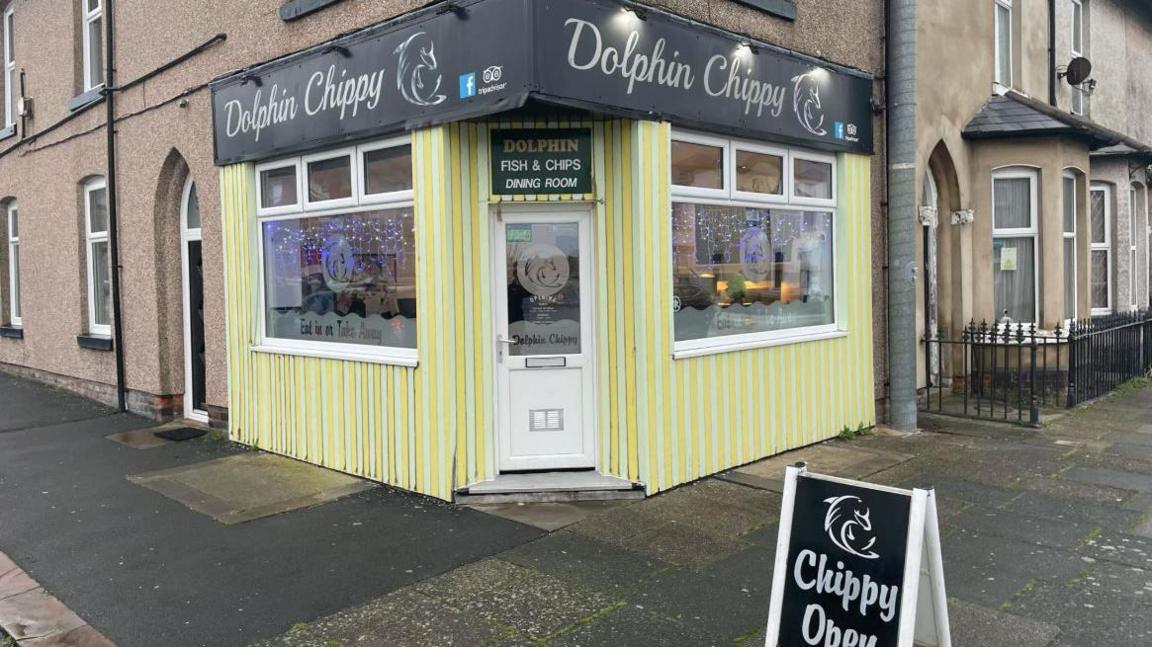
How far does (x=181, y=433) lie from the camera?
8953 mm

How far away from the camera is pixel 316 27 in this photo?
7129 mm

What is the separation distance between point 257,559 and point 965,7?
992 cm

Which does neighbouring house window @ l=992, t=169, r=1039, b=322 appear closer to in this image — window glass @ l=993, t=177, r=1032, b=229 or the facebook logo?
window glass @ l=993, t=177, r=1032, b=229

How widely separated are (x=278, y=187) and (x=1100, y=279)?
1248 centimetres

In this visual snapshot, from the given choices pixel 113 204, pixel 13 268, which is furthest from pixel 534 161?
pixel 13 268

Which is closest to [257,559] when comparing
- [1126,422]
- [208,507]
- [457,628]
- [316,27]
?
[208,507]

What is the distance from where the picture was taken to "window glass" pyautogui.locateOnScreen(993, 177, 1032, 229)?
10.7 meters

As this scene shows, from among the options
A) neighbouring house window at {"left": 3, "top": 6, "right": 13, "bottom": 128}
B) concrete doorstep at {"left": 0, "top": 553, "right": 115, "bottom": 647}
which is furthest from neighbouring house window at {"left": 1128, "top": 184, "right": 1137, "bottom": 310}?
neighbouring house window at {"left": 3, "top": 6, "right": 13, "bottom": 128}

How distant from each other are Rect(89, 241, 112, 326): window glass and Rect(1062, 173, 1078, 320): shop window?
1265 cm

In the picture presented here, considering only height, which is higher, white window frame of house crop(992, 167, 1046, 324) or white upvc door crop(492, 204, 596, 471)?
white window frame of house crop(992, 167, 1046, 324)

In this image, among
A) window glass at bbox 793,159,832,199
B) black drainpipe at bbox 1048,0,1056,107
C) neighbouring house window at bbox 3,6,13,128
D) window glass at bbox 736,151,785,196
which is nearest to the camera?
window glass at bbox 736,151,785,196

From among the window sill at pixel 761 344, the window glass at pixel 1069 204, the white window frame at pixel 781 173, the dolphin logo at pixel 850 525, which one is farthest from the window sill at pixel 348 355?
the window glass at pixel 1069 204

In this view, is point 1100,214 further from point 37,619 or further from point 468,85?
point 37,619

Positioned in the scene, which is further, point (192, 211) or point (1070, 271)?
point (1070, 271)
